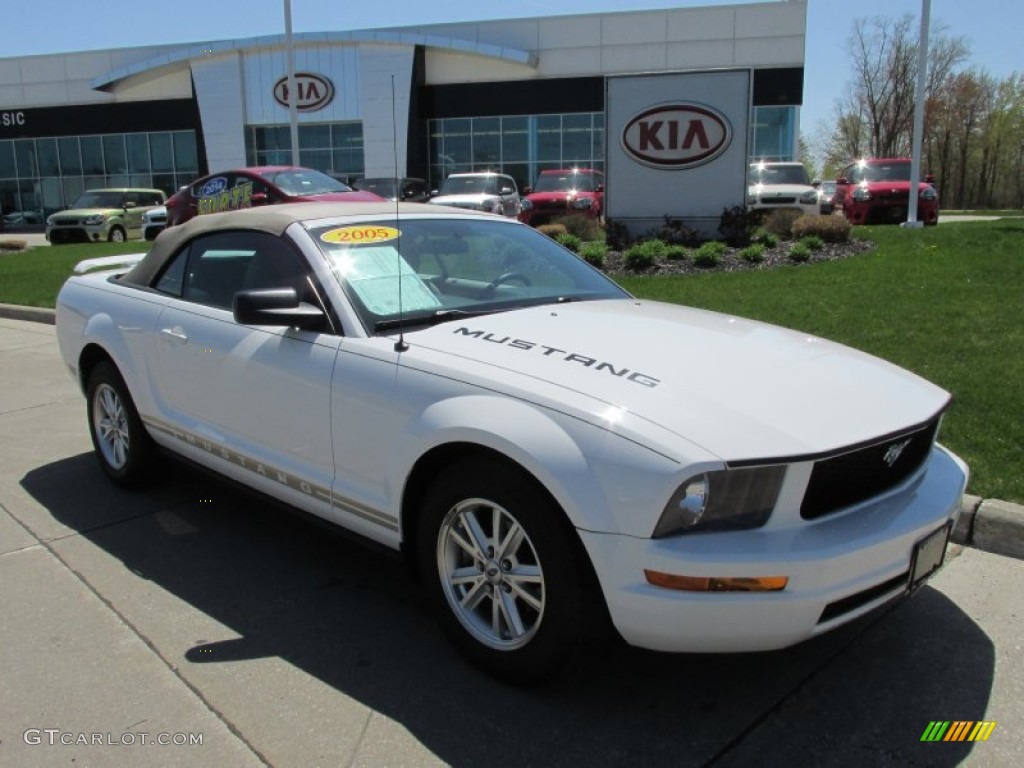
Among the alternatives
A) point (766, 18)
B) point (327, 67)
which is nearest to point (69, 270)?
point (327, 67)

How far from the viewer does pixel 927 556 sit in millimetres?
2746

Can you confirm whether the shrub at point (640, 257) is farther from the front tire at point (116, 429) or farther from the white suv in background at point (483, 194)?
the front tire at point (116, 429)

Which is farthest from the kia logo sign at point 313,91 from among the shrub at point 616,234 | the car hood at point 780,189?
the shrub at point 616,234

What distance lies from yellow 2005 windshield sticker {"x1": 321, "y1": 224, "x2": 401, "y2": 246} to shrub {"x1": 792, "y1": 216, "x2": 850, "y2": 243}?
32.5 ft

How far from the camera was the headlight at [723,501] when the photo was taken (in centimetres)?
239

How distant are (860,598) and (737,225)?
1137 centimetres

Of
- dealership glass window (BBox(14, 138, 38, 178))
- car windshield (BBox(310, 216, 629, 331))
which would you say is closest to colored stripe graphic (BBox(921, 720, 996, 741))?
car windshield (BBox(310, 216, 629, 331))

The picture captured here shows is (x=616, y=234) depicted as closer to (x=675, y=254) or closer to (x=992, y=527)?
(x=675, y=254)

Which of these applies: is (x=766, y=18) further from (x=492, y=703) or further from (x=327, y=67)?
(x=492, y=703)

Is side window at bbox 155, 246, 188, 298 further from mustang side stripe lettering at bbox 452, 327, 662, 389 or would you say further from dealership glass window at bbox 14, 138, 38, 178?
dealership glass window at bbox 14, 138, 38, 178

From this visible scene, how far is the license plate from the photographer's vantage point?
2674 millimetres

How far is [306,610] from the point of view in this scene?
11.4ft

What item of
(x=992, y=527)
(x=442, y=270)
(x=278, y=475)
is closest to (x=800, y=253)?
(x=992, y=527)

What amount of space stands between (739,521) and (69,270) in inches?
619
